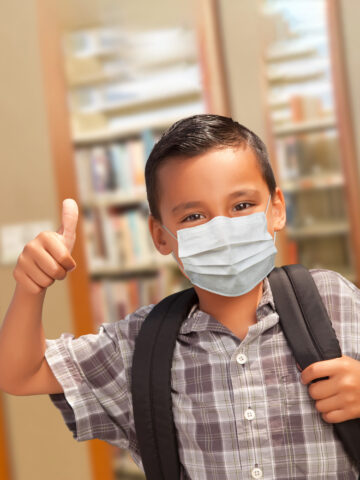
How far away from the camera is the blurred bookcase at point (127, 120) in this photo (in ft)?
8.61

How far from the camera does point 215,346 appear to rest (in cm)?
93

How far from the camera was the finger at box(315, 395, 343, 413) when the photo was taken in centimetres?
83

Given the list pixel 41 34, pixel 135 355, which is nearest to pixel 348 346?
pixel 135 355

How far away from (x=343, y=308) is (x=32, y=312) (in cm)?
52

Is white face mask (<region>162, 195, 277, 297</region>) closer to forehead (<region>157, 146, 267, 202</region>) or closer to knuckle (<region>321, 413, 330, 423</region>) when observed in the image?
forehead (<region>157, 146, 267, 202</region>)

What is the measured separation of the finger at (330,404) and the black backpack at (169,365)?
1.3 inches

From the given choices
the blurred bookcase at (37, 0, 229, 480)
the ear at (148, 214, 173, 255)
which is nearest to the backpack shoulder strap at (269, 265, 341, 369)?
the ear at (148, 214, 173, 255)

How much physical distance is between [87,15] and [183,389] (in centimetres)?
216

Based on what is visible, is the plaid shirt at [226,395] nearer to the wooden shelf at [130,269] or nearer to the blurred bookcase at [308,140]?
the wooden shelf at [130,269]

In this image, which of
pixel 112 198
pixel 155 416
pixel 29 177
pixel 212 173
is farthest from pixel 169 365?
pixel 112 198

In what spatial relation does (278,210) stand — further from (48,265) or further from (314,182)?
(314,182)

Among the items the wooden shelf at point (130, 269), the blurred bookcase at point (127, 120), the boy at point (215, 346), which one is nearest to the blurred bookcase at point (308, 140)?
the blurred bookcase at point (127, 120)

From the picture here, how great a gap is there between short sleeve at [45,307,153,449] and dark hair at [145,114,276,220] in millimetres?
265

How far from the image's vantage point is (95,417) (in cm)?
96
